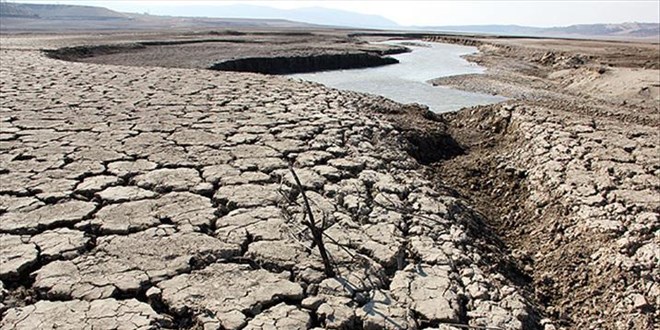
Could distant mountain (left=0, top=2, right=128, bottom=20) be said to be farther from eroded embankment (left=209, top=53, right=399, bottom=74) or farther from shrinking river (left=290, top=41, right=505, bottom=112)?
shrinking river (left=290, top=41, right=505, bottom=112)

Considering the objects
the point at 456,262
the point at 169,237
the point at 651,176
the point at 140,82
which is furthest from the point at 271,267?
the point at 140,82

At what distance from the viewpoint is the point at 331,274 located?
9.10 ft

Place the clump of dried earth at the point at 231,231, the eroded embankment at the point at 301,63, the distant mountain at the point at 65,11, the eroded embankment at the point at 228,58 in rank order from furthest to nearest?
the distant mountain at the point at 65,11 → the eroded embankment at the point at 301,63 → the eroded embankment at the point at 228,58 → the clump of dried earth at the point at 231,231

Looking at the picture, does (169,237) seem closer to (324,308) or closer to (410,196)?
(324,308)

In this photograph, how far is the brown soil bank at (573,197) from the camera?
10.2 feet

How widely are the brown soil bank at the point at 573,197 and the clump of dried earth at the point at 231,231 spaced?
0.32 meters

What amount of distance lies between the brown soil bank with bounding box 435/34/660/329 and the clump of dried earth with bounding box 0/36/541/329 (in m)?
0.32

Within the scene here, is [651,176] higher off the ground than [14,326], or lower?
higher

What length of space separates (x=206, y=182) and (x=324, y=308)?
1.73m

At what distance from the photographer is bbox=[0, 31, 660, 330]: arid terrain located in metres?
2.54

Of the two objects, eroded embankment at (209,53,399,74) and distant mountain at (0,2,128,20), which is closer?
eroded embankment at (209,53,399,74)

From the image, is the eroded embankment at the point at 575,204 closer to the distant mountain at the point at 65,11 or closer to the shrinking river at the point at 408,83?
the shrinking river at the point at 408,83

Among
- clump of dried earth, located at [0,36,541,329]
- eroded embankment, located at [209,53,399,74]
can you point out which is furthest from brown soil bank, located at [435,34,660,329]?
eroded embankment, located at [209,53,399,74]

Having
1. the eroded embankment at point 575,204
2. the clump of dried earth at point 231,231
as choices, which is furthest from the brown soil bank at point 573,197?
the clump of dried earth at point 231,231
